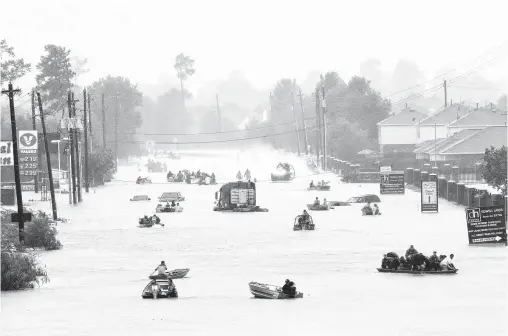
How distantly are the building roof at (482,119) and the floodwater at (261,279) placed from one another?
68.9 m

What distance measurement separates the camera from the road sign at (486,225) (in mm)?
69875

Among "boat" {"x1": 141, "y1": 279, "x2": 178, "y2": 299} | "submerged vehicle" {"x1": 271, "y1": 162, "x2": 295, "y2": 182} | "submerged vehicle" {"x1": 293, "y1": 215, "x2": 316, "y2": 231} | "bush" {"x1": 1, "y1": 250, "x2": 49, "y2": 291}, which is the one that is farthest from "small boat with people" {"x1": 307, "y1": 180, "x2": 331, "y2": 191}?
"boat" {"x1": 141, "y1": 279, "x2": 178, "y2": 299}

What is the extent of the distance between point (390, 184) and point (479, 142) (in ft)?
106

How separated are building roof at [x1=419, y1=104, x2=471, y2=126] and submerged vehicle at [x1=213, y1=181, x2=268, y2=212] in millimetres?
77986

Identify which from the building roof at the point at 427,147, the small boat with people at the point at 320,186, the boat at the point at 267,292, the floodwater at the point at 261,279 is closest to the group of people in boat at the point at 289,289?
the boat at the point at 267,292

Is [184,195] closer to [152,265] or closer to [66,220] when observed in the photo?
[66,220]

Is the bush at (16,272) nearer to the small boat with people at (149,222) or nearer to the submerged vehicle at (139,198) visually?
the small boat with people at (149,222)

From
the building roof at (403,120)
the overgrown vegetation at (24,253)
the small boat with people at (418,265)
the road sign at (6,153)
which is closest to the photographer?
the overgrown vegetation at (24,253)

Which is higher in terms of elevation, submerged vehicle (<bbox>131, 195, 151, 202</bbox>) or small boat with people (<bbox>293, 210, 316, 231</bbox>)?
submerged vehicle (<bbox>131, 195, 151, 202</bbox>)

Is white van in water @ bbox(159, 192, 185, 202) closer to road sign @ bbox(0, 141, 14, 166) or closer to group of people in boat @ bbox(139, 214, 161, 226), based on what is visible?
road sign @ bbox(0, 141, 14, 166)

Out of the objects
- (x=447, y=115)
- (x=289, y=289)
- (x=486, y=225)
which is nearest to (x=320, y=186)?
(x=447, y=115)

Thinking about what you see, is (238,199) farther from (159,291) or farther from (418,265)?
(159,291)

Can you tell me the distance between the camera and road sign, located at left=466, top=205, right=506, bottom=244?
229ft

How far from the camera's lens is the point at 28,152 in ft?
348
